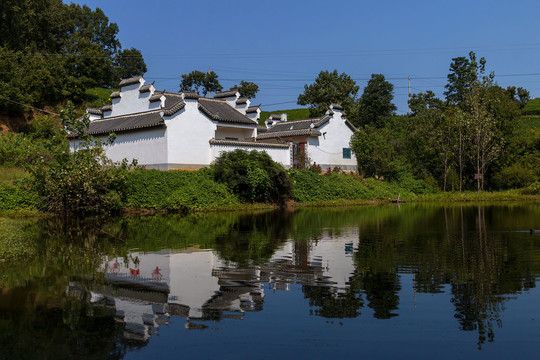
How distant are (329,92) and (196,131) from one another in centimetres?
2437

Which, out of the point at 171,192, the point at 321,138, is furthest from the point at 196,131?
the point at 321,138

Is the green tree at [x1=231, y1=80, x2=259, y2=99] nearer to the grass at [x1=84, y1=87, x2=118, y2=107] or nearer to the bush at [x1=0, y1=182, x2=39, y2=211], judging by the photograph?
the grass at [x1=84, y1=87, x2=118, y2=107]

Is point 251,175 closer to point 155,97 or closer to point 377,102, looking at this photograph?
point 155,97

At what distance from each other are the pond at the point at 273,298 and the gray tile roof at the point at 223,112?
2139 centimetres

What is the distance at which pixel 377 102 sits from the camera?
60.6 metres

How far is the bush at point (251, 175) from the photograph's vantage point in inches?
1254

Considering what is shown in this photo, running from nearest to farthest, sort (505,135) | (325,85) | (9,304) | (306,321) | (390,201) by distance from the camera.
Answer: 1. (306,321)
2. (9,304)
3. (390,201)
4. (505,135)
5. (325,85)

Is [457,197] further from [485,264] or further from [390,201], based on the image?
[485,264]

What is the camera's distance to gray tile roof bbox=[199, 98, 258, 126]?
37522 millimetres

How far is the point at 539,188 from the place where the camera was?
41094 mm

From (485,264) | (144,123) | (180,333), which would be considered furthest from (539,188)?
(180,333)

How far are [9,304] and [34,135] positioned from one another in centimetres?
3635

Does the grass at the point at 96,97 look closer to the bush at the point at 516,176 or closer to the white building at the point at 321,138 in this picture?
the white building at the point at 321,138

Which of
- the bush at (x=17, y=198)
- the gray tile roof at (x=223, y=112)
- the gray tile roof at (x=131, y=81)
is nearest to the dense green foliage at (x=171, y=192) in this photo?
the bush at (x=17, y=198)
